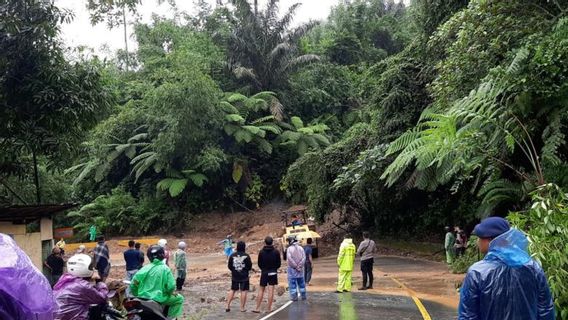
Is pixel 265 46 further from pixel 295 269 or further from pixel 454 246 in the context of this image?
pixel 295 269

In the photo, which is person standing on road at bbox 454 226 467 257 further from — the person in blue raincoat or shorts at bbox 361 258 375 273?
the person in blue raincoat

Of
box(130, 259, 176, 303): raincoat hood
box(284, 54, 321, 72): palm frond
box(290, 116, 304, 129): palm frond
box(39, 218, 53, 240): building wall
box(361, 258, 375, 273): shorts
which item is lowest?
box(361, 258, 375, 273): shorts

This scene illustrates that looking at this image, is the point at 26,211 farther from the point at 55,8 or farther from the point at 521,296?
the point at 521,296

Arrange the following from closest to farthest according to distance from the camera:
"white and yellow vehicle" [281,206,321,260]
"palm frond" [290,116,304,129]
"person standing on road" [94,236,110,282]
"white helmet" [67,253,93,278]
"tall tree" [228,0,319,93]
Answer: "white helmet" [67,253,93,278] < "person standing on road" [94,236,110,282] < "white and yellow vehicle" [281,206,321,260] < "palm frond" [290,116,304,129] < "tall tree" [228,0,319,93]

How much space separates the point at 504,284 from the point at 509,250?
0.23 meters

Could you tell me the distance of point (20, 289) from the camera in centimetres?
271

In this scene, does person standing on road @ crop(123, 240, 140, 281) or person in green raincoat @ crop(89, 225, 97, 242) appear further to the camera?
person in green raincoat @ crop(89, 225, 97, 242)

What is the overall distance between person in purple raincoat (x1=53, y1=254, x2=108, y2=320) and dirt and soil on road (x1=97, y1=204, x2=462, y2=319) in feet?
17.4

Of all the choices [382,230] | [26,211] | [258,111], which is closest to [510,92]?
[26,211]

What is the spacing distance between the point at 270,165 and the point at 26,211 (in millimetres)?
25359

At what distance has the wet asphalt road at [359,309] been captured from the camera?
10016 millimetres

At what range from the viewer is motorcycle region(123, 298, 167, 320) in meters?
6.11

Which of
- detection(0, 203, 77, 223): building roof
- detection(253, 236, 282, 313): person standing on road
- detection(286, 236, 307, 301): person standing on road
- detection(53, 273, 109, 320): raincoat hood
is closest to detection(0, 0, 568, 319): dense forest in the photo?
detection(0, 203, 77, 223): building roof

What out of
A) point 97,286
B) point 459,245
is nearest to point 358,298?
point 459,245
